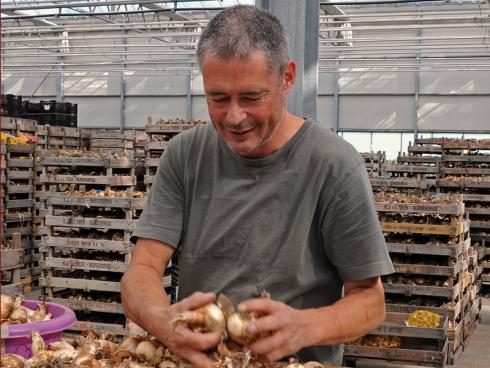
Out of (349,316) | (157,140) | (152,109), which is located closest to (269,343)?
(349,316)

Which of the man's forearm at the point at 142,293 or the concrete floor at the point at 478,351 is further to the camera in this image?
the concrete floor at the point at 478,351

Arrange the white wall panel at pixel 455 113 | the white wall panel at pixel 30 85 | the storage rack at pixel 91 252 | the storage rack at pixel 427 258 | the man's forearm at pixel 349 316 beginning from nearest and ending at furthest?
the man's forearm at pixel 349 316 → the storage rack at pixel 427 258 → the storage rack at pixel 91 252 → the white wall panel at pixel 455 113 → the white wall panel at pixel 30 85

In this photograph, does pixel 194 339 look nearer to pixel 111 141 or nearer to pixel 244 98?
pixel 244 98

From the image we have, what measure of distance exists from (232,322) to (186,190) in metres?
0.63

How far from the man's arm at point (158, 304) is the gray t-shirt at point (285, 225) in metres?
0.06

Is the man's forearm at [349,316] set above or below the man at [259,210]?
below

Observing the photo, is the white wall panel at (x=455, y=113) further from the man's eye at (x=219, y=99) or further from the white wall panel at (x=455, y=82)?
the man's eye at (x=219, y=99)

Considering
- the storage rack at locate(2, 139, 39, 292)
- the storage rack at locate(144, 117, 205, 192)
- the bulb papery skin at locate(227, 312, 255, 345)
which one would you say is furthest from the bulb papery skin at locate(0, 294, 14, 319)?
the storage rack at locate(2, 139, 39, 292)

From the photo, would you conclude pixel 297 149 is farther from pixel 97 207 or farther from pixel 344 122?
pixel 344 122

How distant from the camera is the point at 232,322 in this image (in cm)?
149

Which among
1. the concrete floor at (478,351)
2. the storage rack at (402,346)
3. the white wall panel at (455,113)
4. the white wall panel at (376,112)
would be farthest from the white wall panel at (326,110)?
the storage rack at (402,346)

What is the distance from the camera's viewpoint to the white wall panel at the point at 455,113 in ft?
70.9

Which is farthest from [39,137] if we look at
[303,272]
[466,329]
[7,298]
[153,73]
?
[153,73]

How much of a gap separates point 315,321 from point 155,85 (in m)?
23.9
